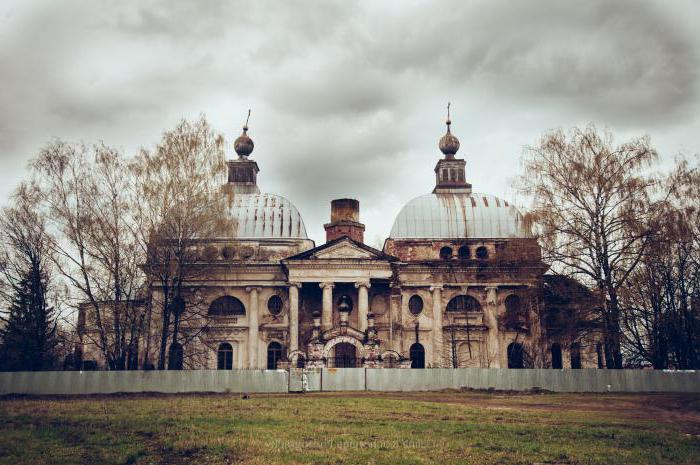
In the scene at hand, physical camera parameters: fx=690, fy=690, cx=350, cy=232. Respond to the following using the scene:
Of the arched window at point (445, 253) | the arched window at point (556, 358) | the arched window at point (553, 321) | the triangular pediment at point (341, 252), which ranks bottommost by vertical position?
the arched window at point (556, 358)

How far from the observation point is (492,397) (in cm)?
2936

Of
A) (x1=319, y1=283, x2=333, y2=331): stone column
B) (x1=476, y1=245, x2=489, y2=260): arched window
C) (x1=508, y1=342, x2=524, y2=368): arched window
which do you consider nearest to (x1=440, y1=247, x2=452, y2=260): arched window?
(x1=476, y1=245, x2=489, y2=260): arched window

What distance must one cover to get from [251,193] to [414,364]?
18113 millimetres

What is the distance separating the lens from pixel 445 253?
47062mm

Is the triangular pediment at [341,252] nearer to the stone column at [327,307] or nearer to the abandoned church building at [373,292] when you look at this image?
the abandoned church building at [373,292]

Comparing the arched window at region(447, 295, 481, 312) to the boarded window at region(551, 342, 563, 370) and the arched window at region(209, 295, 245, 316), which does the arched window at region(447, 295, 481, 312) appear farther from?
the arched window at region(209, 295, 245, 316)

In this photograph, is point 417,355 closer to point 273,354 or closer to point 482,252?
point 482,252

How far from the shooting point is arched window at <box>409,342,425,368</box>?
45.0 metres

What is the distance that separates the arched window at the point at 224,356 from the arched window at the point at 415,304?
478 inches

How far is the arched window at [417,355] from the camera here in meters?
45.0

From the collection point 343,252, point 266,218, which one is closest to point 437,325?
point 343,252

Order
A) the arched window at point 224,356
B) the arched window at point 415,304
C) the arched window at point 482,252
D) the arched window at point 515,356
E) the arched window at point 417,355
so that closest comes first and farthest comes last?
the arched window at point 417,355, the arched window at point 224,356, the arched window at point 515,356, the arched window at point 415,304, the arched window at point 482,252

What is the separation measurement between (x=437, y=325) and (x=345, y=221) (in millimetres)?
10256

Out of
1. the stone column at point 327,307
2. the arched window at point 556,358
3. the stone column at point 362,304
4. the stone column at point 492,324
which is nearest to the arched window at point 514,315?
the stone column at point 492,324
